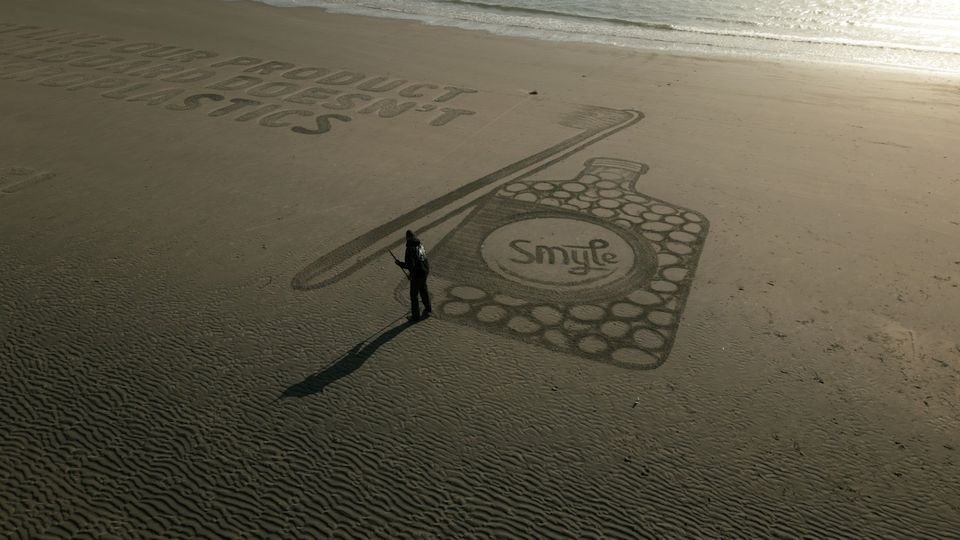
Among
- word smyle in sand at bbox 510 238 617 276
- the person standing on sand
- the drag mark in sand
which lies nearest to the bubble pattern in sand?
the person standing on sand

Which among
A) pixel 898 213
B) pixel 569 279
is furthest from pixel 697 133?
pixel 569 279

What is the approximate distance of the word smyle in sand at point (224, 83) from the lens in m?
13.4

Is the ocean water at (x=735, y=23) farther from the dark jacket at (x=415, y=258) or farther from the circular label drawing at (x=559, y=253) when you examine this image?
the dark jacket at (x=415, y=258)

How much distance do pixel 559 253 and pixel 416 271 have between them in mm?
2400

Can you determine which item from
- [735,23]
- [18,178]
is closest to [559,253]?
[18,178]

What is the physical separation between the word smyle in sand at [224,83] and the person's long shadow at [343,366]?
250 inches

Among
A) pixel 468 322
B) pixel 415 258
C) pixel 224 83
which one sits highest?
pixel 415 258

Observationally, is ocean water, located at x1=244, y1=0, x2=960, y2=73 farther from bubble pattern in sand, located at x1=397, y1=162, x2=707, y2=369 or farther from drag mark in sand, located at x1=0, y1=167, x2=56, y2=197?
drag mark in sand, located at x1=0, y1=167, x2=56, y2=197

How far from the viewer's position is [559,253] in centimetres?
887

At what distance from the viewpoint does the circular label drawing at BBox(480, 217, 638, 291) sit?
8344mm

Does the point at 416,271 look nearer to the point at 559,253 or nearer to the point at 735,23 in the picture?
the point at 559,253

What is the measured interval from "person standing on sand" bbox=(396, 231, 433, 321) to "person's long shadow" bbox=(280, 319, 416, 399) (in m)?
0.19

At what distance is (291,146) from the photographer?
39.1ft

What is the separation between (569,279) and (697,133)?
6.19m
